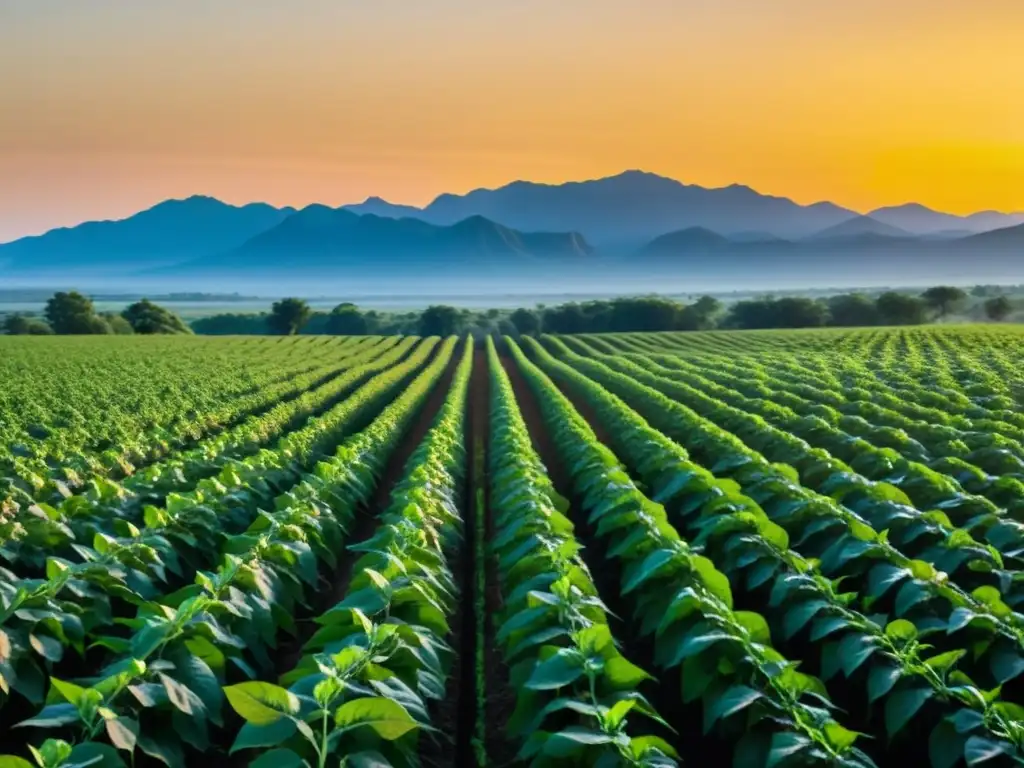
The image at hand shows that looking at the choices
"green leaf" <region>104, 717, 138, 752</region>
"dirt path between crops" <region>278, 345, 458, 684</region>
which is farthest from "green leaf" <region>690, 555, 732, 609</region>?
"green leaf" <region>104, 717, 138, 752</region>

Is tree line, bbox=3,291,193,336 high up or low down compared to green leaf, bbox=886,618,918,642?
up

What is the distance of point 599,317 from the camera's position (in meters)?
97.3

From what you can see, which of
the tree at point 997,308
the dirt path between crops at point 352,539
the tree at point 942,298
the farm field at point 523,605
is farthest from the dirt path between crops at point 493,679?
the tree at point 997,308

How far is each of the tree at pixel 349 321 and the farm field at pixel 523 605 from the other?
91.4m

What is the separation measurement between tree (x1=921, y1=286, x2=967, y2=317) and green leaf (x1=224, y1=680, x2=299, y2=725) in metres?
106

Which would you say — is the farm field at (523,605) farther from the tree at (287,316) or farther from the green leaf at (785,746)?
the tree at (287,316)

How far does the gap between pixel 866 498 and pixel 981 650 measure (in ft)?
12.5

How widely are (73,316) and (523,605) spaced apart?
93508 mm

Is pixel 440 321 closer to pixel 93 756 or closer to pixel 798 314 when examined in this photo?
pixel 798 314

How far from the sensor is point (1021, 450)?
11.7 m

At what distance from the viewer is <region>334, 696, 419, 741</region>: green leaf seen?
3.71 metres

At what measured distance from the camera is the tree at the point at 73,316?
8788 cm

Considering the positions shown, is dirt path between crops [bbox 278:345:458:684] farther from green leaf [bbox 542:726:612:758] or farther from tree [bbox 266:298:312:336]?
tree [bbox 266:298:312:336]

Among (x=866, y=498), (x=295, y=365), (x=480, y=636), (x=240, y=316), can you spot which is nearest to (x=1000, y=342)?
(x=295, y=365)
